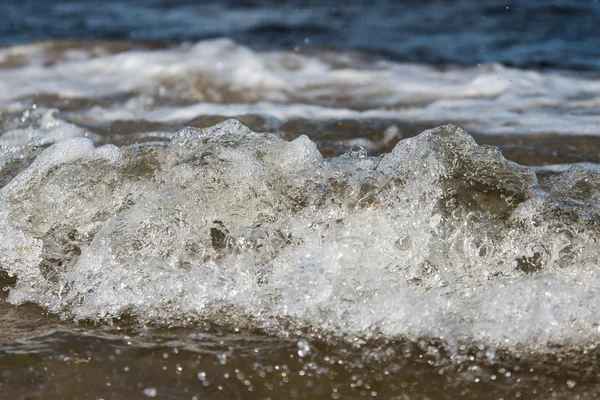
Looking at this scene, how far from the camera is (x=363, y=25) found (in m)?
7.02

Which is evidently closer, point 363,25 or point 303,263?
point 303,263

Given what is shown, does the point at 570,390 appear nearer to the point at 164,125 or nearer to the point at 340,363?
the point at 340,363

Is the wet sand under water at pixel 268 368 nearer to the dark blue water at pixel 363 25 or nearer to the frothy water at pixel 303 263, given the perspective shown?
the frothy water at pixel 303 263

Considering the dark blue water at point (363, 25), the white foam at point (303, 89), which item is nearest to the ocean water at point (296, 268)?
the white foam at point (303, 89)

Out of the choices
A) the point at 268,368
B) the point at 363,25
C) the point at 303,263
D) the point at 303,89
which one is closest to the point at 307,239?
the point at 303,263

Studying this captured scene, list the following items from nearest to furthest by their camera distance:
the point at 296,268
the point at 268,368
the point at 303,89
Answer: the point at 268,368 < the point at 296,268 < the point at 303,89

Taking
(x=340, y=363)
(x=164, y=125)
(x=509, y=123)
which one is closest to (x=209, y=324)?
(x=340, y=363)

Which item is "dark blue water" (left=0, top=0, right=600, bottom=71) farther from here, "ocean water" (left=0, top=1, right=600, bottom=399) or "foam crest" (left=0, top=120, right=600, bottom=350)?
"foam crest" (left=0, top=120, right=600, bottom=350)

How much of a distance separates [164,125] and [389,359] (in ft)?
7.64

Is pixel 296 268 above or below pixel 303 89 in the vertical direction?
above

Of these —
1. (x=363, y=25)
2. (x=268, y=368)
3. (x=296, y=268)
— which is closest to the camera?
(x=268, y=368)

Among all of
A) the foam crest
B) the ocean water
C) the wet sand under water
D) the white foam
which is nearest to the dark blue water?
the white foam

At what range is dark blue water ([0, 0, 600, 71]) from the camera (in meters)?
5.86

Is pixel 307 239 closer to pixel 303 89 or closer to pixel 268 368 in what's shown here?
pixel 268 368
